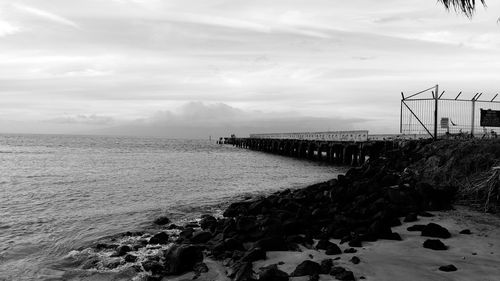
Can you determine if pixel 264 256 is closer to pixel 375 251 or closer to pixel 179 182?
pixel 375 251

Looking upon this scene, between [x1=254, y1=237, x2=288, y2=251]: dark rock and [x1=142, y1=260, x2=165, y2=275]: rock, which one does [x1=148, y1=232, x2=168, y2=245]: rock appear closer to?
[x1=142, y1=260, x2=165, y2=275]: rock

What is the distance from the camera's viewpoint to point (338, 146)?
38250 millimetres

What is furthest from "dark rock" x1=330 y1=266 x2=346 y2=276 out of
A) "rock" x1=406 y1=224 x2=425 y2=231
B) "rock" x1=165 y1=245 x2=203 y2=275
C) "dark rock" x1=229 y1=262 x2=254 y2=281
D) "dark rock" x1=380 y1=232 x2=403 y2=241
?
"rock" x1=165 y1=245 x2=203 y2=275

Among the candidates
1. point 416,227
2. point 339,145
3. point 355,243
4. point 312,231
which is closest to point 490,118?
point 416,227

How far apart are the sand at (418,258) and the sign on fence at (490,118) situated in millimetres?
10177

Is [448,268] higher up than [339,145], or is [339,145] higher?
[339,145]

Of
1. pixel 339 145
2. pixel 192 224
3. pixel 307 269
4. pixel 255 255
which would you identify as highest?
pixel 339 145

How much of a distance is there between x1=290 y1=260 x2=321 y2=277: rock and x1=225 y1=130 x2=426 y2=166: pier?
16.9m

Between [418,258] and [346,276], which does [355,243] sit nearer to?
[418,258]

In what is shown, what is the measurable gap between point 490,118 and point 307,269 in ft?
47.6

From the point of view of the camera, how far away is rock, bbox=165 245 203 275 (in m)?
7.82

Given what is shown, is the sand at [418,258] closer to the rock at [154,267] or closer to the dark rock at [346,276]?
the dark rock at [346,276]

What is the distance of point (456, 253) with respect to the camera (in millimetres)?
6727

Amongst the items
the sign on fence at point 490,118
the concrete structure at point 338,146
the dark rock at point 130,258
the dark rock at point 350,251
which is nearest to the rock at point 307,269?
the dark rock at point 350,251
